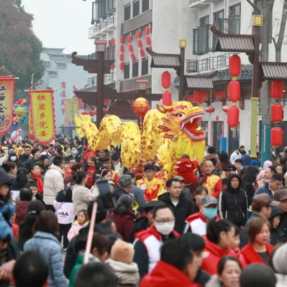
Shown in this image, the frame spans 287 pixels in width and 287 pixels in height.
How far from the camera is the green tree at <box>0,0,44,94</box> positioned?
65625 mm

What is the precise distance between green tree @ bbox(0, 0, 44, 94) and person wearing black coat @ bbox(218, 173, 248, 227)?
54205mm

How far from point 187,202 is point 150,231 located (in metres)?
2.90

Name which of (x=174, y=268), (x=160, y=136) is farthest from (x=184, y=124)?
(x=174, y=268)

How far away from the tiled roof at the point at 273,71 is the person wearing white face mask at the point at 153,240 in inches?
495

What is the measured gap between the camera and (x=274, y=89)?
21312 mm

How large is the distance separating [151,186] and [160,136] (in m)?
6.17

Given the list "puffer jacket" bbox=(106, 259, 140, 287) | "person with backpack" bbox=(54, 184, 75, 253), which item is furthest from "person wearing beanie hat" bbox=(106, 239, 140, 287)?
"person with backpack" bbox=(54, 184, 75, 253)

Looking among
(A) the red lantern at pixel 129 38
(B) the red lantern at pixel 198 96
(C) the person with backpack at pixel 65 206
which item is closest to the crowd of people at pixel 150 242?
(C) the person with backpack at pixel 65 206

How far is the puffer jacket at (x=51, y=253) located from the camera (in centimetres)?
765

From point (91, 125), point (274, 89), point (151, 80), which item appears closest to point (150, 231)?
point (274, 89)

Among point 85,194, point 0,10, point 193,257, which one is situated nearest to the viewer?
point 193,257

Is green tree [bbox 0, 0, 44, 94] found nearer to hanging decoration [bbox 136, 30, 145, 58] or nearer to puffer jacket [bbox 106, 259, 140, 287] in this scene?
hanging decoration [bbox 136, 30, 145, 58]

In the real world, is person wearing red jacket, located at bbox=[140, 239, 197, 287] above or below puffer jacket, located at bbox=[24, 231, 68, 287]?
above

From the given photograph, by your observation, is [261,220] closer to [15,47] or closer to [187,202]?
[187,202]
